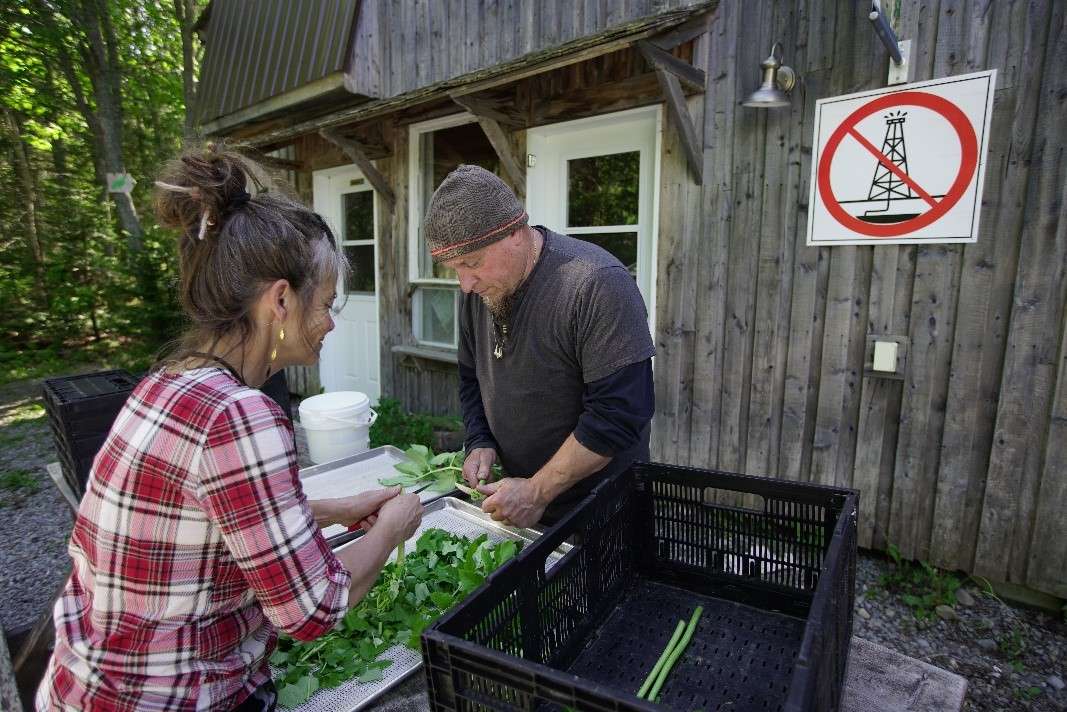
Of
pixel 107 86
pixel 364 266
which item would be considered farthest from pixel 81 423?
pixel 107 86

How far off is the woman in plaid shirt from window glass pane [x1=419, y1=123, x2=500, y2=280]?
15.2 ft

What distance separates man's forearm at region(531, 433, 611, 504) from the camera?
73.9 inches

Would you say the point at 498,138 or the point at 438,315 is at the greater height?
the point at 498,138

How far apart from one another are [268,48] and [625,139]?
508 cm

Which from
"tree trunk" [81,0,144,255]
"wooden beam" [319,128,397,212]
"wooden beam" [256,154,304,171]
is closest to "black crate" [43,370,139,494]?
"wooden beam" [319,128,397,212]

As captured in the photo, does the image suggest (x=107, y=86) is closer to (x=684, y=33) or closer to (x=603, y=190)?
(x=603, y=190)

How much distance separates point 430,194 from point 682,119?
3.08m

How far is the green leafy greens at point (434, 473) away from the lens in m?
2.17

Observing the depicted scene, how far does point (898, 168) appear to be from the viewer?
10.6 ft

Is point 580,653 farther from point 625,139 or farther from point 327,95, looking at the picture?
point 327,95

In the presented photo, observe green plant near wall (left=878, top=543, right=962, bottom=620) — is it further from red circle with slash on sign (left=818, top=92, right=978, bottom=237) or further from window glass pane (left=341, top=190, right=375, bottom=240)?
window glass pane (left=341, top=190, right=375, bottom=240)

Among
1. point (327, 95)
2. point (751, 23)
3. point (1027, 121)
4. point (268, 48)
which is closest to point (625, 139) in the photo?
point (751, 23)

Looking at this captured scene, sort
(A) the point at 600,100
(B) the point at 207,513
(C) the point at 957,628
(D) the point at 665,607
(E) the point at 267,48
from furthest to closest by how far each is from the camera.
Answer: (E) the point at 267,48 < (A) the point at 600,100 < (C) the point at 957,628 < (D) the point at 665,607 < (B) the point at 207,513

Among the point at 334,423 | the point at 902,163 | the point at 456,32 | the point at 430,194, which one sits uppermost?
the point at 456,32
